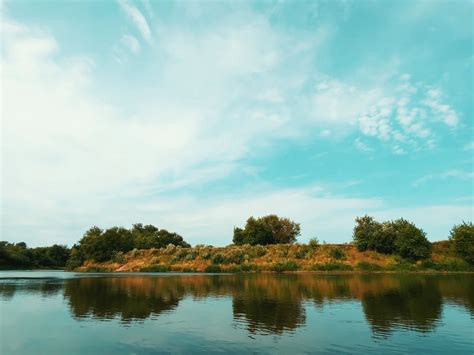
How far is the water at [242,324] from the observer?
67.4ft

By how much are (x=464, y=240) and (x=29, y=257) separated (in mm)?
183626

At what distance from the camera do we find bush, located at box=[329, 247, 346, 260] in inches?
3745

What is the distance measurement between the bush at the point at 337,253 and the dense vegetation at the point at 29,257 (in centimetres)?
14032

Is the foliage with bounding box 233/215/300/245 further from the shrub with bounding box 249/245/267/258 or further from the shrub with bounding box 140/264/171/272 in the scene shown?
the shrub with bounding box 140/264/171/272

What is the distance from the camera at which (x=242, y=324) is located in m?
26.5

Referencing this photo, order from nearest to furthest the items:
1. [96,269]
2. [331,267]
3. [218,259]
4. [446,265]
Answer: [446,265] < [331,267] < [218,259] < [96,269]

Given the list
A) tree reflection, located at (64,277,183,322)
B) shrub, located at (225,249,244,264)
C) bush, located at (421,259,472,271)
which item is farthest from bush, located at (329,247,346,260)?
tree reflection, located at (64,277,183,322)

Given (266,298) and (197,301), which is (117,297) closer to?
(197,301)

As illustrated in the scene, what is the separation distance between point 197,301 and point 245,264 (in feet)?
199

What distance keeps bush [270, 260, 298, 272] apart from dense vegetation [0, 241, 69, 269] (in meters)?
128

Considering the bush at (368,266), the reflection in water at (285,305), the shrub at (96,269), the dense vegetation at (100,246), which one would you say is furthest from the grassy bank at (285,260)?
the reflection in water at (285,305)

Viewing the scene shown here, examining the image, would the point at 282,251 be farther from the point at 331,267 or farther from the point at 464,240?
the point at 464,240

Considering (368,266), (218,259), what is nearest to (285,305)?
(368,266)

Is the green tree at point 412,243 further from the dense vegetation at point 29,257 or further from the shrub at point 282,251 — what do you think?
the dense vegetation at point 29,257
